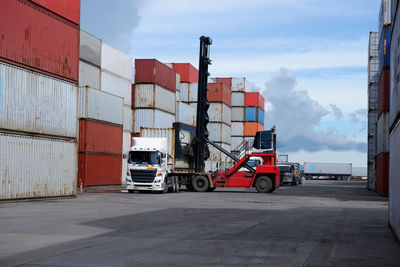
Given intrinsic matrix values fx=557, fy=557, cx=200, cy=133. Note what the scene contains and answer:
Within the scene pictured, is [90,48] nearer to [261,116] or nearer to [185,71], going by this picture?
[185,71]

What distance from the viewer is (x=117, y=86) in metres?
44.6

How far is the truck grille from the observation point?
101 ft

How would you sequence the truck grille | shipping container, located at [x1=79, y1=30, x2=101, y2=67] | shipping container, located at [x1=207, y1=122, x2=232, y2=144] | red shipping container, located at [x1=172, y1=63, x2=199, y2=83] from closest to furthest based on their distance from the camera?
the truck grille, shipping container, located at [x1=79, y1=30, x2=101, y2=67], red shipping container, located at [x1=172, y1=63, x2=199, y2=83], shipping container, located at [x1=207, y1=122, x2=232, y2=144]

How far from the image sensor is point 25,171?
71.6ft

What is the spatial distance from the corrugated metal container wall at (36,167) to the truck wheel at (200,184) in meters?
11.0

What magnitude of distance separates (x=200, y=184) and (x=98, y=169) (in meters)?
7.07

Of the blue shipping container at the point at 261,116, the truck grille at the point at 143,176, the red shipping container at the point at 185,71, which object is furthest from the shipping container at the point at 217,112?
the truck grille at the point at 143,176

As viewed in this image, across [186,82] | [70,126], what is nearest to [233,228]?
[70,126]

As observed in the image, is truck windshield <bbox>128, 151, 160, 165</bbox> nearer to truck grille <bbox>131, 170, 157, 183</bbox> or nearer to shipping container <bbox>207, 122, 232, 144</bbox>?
truck grille <bbox>131, 170, 157, 183</bbox>

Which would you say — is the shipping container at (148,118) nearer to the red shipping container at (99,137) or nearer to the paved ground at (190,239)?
the red shipping container at (99,137)

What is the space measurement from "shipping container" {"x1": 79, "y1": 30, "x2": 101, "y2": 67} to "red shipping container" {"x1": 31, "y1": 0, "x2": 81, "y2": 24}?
14.4 metres

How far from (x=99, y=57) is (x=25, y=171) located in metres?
21.4

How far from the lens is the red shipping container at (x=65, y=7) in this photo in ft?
75.4

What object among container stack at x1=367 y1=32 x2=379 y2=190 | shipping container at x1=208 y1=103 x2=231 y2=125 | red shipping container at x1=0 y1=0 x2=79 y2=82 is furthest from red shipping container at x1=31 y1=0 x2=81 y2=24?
shipping container at x1=208 y1=103 x2=231 y2=125
